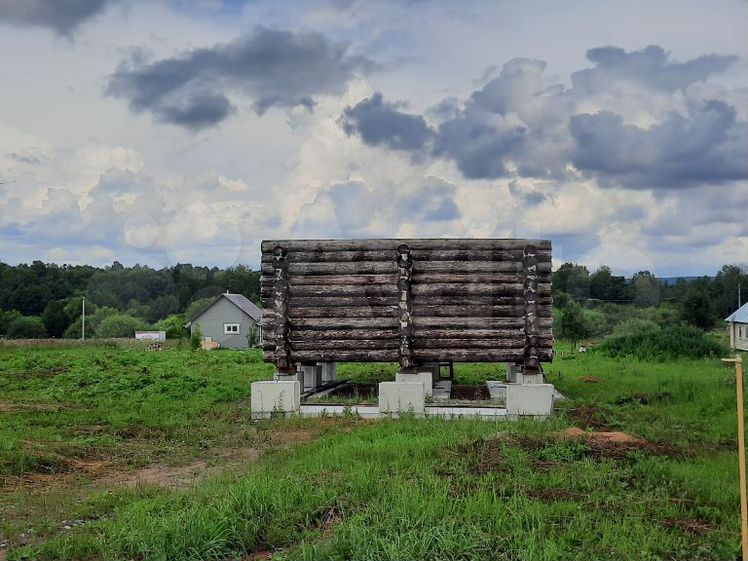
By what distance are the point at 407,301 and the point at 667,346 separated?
56.3 feet

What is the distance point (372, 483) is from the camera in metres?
9.42

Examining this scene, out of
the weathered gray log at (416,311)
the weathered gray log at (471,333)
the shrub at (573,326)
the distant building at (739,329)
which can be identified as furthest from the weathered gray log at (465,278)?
the distant building at (739,329)

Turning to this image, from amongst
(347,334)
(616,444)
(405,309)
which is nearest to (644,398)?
(405,309)

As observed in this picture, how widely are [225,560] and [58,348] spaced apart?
31102 millimetres

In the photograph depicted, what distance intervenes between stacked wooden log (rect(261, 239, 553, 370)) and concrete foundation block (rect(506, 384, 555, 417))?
1.46 metres

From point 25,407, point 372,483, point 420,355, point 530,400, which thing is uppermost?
point 420,355

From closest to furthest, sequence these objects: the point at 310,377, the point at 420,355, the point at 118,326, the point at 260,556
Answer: the point at 260,556 < the point at 420,355 < the point at 310,377 < the point at 118,326

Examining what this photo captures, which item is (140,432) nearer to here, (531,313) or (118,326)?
(531,313)

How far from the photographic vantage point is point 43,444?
13.8 m

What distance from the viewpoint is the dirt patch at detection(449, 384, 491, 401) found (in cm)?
2007

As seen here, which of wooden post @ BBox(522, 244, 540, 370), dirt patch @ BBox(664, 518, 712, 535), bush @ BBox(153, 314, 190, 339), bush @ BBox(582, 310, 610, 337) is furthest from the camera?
bush @ BBox(153, 314, 190, 339)

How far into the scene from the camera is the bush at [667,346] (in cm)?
3006

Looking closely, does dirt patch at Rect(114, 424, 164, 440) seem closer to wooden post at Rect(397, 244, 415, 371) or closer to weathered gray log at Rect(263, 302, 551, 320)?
weathered gray log at Rect(263, 302, 551, 320)

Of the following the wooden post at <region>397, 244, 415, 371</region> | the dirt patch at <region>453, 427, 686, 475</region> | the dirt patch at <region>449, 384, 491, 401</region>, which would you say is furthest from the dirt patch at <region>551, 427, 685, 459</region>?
the dirt patch at <region>449, 384, 491, 401</region>
